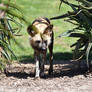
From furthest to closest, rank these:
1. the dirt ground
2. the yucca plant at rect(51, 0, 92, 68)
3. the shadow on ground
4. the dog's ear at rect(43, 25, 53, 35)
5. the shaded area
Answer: the shaded area
the shadow on ground
the dog's ear at rect(43, 25, 53, 35)
the yucca plant at rect(51, 0, 92, 68)
the dirt ground

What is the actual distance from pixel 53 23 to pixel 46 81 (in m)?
9.41

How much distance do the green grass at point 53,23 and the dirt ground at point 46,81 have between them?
210 cm

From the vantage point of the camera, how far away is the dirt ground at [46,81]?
5.93 metres

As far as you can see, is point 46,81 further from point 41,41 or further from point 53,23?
point 53,23

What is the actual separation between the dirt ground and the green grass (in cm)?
210

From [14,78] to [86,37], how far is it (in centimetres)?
178

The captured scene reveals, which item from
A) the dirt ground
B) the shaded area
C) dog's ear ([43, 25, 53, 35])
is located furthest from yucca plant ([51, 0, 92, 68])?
the shaded area

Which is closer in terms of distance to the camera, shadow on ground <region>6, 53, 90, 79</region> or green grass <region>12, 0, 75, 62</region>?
shadow on ground <region>6, 53, 90, 79</region>

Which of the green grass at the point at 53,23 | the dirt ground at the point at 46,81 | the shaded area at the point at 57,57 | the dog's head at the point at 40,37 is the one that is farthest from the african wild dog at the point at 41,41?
the green grass at the point at 53,23

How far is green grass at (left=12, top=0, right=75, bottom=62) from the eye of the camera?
37.5 feet

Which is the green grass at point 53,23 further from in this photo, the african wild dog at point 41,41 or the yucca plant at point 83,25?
the yucca plant at point 83,25

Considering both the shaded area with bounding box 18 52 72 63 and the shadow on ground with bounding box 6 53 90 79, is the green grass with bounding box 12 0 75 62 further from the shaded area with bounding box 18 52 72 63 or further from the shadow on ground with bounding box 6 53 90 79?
the shadow on ground with bounding box 6 53 90 79

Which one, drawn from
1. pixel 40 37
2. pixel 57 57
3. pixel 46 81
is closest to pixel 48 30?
pixel 40 37

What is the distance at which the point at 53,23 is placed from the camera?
16.0 metres
